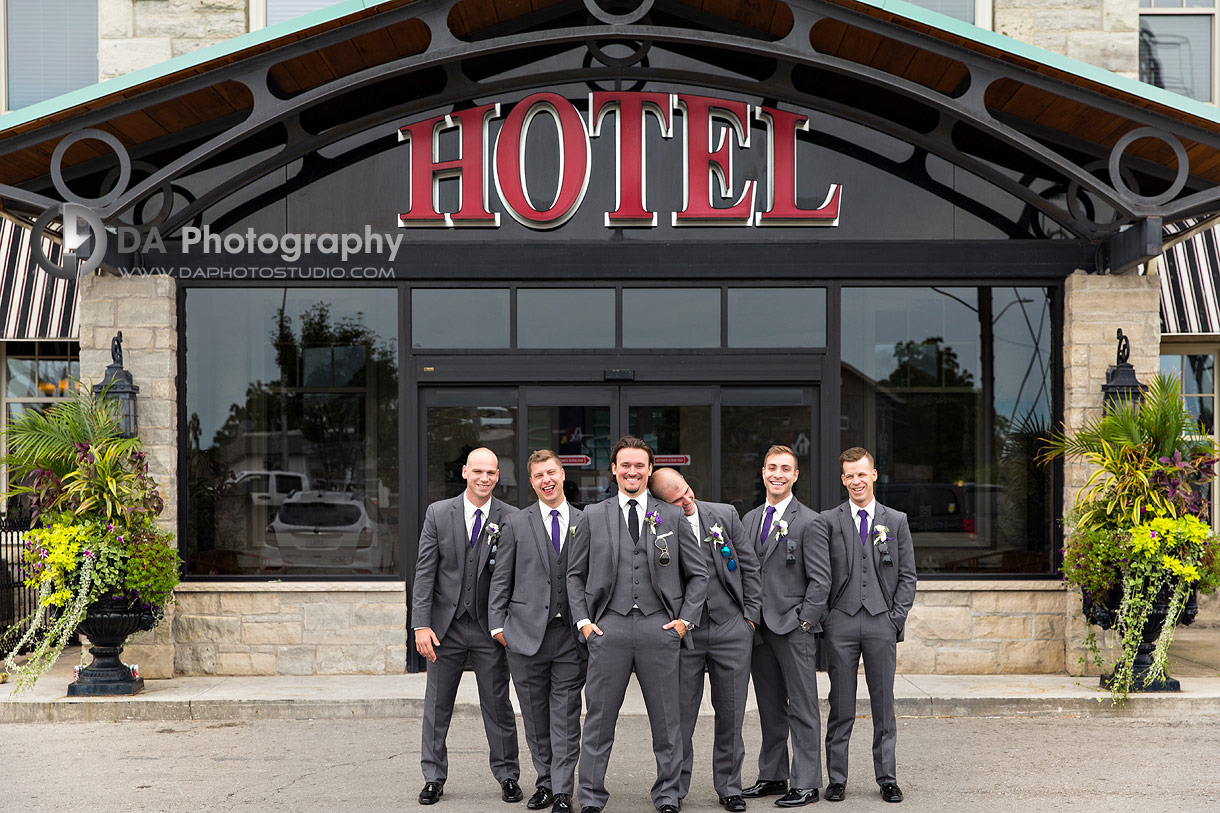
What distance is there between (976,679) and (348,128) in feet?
22.8

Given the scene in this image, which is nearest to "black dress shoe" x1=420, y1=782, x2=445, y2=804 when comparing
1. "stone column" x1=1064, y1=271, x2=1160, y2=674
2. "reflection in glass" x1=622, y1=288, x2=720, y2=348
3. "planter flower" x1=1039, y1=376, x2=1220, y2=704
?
"reflection in glass" x1=622, y1=288, x2=720, y2=348

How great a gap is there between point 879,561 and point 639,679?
4.99 ft

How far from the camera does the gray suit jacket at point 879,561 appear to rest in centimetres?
628

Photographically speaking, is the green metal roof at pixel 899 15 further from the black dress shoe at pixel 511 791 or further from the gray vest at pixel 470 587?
the black dress shoe at pixel 511 791

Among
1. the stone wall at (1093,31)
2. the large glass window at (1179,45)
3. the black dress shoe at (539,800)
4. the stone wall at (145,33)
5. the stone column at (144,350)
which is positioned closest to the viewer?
the black dress shoe at (539,800)

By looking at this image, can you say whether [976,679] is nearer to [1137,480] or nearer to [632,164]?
[1137,480]

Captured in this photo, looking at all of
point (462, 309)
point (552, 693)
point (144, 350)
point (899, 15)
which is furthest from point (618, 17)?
point (552, 693)

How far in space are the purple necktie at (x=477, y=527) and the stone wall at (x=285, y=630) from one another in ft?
11.2

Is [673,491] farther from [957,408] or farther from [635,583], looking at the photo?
[957,408]

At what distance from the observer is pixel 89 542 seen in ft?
27.4

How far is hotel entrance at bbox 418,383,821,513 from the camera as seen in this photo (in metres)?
9.71

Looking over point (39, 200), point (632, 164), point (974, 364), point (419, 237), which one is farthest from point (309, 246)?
point (974, 364)

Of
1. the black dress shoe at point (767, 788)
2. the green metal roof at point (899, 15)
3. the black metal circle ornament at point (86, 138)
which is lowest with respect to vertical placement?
the black dress shoe at point (767, 788)

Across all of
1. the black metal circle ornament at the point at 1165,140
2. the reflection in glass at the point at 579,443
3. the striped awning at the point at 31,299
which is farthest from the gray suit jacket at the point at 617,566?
the striped awning at the point at 31,299
